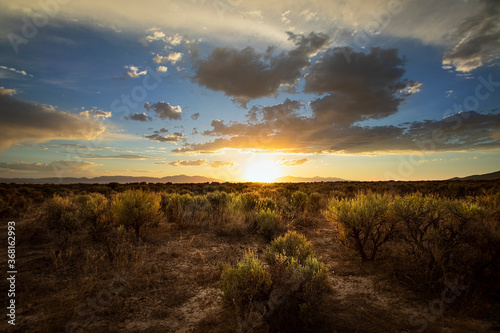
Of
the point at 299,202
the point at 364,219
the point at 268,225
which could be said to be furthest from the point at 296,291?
the point at 299,202

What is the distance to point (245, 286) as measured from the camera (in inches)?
134

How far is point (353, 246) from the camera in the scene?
20.2ft

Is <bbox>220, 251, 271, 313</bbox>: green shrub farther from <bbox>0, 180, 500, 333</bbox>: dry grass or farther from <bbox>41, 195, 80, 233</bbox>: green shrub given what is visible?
<bbox>41, 195, 80, 233</bbox>: green shrub

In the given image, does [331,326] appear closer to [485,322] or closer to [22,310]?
[485,322]

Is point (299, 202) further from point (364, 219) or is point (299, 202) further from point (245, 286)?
point (245, 286)

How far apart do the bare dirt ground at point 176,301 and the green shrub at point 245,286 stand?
27 cm

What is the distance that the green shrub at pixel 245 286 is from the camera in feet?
11.0

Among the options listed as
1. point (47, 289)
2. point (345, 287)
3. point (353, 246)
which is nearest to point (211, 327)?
point (345, 287)

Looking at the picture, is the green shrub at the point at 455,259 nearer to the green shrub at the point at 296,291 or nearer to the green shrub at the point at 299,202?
the green shrub at the point at 296,291

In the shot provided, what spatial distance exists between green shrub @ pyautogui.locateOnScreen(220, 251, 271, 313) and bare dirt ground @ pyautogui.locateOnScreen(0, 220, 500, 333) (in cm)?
27

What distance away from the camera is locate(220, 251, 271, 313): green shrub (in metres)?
3.36

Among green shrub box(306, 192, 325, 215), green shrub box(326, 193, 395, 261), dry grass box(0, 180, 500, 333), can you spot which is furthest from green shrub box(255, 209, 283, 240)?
green shrub box(306, 192, 325, 215)

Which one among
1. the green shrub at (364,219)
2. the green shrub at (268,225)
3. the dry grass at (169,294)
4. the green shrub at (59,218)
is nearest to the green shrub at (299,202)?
the green shrub at (268,225)

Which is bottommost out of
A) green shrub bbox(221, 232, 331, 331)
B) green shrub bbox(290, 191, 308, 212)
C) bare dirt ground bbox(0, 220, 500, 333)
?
bare dirt ground bbox(0, 220, 500, 333)
